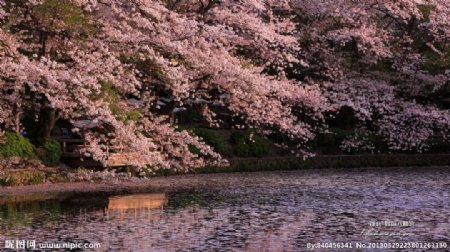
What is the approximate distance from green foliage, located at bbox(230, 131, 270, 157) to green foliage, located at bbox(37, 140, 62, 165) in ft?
32.8

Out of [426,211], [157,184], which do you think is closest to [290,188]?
[157,184]

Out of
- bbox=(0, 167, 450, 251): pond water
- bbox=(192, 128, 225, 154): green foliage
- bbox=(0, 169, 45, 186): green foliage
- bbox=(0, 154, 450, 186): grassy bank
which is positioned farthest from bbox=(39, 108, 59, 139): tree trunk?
bbox=(192, 128, 225, 154): green foliage

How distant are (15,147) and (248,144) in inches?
504

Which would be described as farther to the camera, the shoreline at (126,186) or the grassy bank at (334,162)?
the grassy bank at (334,162)

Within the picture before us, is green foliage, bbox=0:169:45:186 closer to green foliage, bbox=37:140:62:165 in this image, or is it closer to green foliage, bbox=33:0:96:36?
green foliage, bbox=37:140:62:165

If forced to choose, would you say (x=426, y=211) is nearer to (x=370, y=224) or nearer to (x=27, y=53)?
(x=370, y=224)

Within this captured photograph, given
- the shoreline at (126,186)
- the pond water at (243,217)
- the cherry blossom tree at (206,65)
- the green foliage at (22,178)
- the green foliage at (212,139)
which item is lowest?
the pond water at (243,217)

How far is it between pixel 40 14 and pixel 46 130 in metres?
5.25

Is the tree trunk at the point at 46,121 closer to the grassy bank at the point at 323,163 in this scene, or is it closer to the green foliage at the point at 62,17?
the grassy bank at the point at 323,163

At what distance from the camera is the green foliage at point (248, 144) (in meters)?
39.9

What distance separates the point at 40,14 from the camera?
96.1 ft

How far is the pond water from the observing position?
18016mm

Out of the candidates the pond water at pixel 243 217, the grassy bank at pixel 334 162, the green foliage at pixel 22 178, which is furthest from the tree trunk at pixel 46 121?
the grassy bank at pixel 334 162

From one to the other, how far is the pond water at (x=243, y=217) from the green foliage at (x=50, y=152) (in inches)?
198
